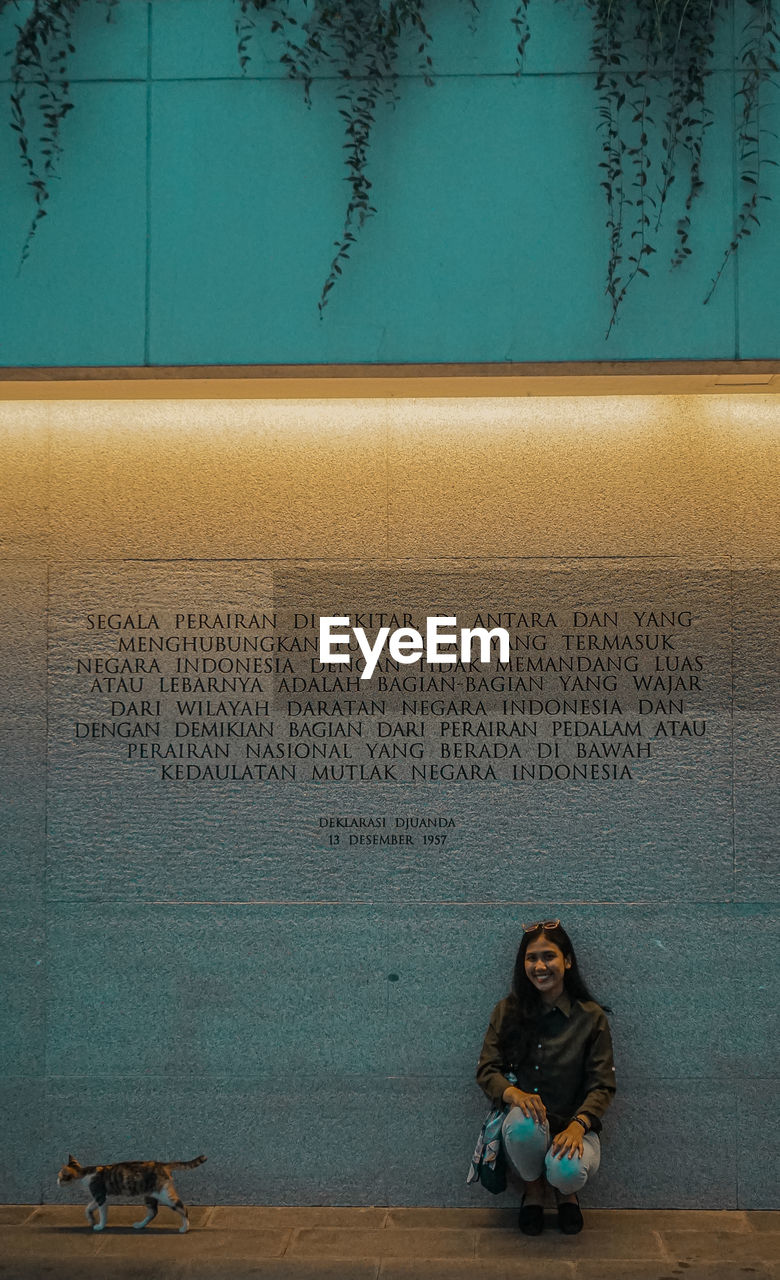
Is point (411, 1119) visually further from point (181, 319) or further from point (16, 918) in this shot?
point (181, 319)

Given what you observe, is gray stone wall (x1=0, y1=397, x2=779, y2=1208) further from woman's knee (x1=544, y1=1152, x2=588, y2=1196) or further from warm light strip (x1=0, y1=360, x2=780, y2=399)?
woman's knee (x1=544, y1=1152, x2=588, y2=1196)

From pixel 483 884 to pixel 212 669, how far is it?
1.61 metres

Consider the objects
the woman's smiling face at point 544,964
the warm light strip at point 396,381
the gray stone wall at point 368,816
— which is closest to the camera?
the warm light strip at point 396,381

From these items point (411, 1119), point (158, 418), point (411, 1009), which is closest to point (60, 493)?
point (158, 418)

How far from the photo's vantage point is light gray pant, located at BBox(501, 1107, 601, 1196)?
19.4 feet

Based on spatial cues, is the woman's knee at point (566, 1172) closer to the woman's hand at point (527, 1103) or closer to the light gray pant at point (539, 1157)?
the light gray pant at point (539, 1157)

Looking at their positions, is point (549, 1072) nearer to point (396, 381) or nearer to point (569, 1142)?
point (569, 1142)

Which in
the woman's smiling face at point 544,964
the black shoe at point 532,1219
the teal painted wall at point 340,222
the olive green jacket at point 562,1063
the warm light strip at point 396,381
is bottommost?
the black shoe at point 532,1219

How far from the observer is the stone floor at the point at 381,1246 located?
5.73 metres

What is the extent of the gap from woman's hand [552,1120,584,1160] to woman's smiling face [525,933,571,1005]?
0.59m

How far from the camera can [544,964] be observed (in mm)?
6199

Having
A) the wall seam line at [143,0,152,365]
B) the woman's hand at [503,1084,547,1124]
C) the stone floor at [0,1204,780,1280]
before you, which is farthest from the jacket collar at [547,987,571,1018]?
the wall seam line at [143,0,152,365]

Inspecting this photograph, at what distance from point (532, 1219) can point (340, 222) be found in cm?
432

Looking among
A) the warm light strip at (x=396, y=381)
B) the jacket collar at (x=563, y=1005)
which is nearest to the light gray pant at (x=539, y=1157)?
the jacket collar at (x=563, y=1005)
